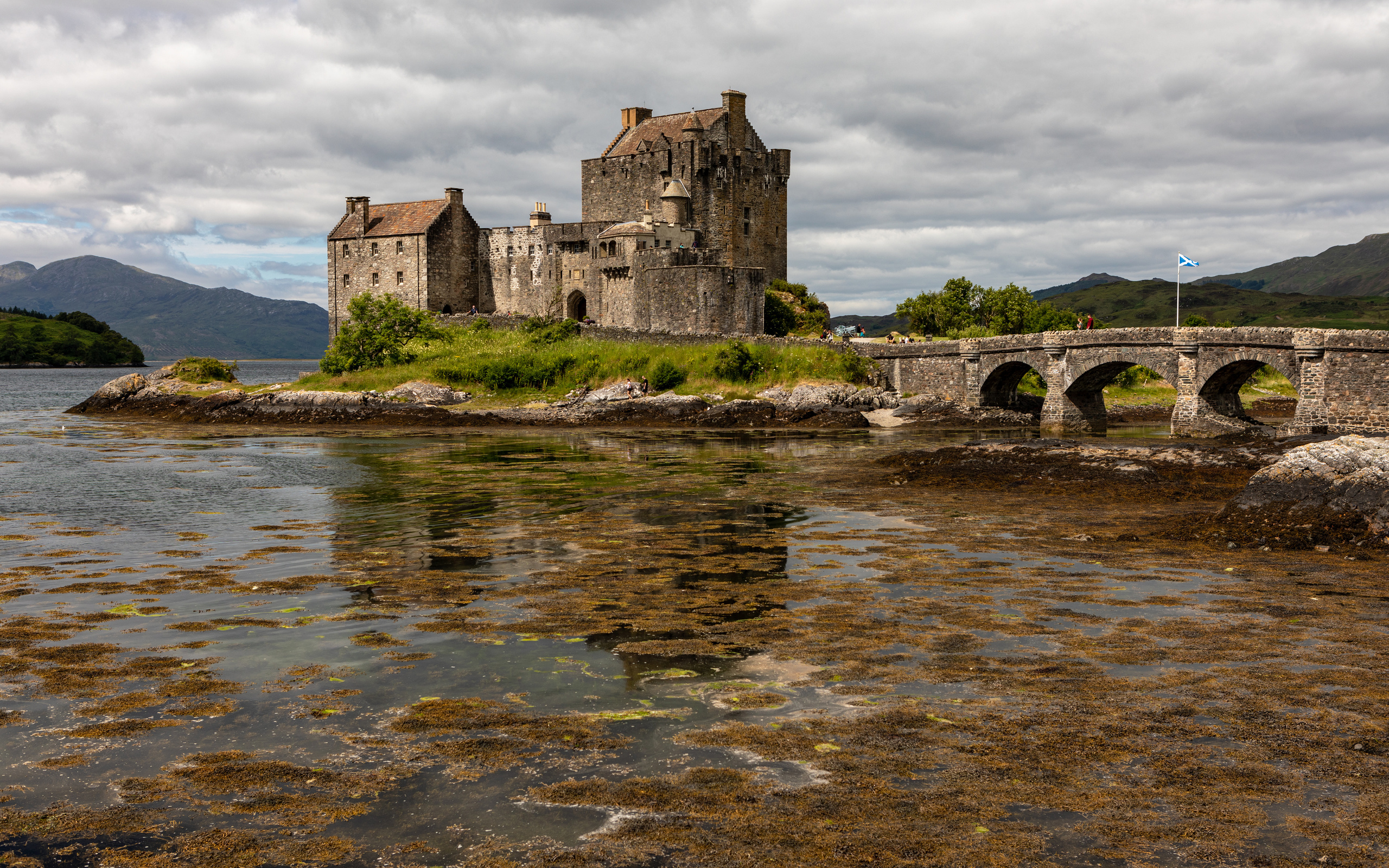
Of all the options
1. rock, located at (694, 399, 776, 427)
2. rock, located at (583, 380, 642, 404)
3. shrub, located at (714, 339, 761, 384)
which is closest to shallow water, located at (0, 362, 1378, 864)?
rock, located at (694, 399, 776, 427)

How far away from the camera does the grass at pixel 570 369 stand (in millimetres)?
59250

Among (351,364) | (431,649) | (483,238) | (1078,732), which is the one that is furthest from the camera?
(483,238)

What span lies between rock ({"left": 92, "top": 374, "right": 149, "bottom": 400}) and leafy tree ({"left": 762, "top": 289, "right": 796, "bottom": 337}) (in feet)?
Answer: 140

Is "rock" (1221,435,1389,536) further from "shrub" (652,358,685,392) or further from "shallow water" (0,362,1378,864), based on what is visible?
"shrub" (652,358,685,392)

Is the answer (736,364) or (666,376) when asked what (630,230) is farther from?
(736,364)

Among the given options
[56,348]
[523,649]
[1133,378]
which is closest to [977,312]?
[1133,378]

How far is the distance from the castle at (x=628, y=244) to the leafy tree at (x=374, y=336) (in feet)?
29.7

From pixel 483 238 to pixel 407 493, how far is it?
58.4m

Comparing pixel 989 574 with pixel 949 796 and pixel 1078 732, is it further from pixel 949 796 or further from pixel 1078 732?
pixel 949 796

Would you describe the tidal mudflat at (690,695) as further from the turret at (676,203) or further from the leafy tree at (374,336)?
the turret at (676,203)

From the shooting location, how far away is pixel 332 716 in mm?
9414

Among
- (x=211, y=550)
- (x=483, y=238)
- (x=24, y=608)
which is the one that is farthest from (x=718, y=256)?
(x=24, y=608)

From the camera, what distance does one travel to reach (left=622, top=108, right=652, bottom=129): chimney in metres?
79.8

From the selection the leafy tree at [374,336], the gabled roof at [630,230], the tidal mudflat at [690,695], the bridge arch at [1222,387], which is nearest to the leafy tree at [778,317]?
the gabled roof at [630,230]
